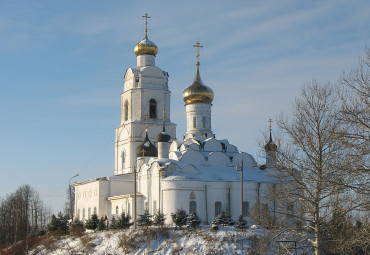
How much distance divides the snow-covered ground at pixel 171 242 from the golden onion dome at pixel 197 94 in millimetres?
10334

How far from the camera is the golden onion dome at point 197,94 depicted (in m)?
35.7

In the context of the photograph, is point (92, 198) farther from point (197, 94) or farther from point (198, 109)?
point (197, 94)

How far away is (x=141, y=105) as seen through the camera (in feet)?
128

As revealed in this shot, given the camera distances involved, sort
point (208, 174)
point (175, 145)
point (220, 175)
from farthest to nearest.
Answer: point (175, 145), point (220, 175), point (208, 174)

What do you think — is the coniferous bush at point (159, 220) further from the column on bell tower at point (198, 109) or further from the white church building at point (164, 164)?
the column on bell tower at point (198, 109)

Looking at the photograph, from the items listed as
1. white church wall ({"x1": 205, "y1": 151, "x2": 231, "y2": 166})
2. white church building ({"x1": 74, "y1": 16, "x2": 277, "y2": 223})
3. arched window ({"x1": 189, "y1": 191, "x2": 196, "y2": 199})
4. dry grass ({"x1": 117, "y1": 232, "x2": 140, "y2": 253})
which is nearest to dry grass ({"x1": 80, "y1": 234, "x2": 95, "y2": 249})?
dry grass ({"x1": 117, "y1": 232, "x2": 140, "y2": 253})

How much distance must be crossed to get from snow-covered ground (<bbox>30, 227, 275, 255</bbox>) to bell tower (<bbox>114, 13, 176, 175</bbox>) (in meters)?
10.2

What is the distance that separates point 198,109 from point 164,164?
5.32 m

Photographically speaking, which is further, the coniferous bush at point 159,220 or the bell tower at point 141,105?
the bell tower at point 141,105

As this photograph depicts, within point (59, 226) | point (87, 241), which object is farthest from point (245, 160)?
point (59, 226)

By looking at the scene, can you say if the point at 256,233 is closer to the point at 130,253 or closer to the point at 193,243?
the point at 193,243

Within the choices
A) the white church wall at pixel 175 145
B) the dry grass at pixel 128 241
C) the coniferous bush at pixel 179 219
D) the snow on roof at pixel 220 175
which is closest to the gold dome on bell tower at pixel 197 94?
the white church wall at pixel 175 145

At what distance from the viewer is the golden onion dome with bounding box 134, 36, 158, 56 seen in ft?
131

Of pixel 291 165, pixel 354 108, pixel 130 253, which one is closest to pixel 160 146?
pixel 130 253
